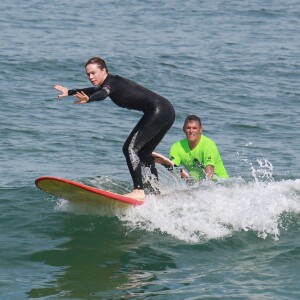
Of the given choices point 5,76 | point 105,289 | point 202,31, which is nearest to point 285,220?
point 105,289

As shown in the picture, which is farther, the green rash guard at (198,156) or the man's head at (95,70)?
the green rash guard at (198,156)

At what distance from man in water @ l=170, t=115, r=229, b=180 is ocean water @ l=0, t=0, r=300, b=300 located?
13.6 inches

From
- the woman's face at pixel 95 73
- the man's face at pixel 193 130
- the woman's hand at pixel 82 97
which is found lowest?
the man's face at pixel 193 130

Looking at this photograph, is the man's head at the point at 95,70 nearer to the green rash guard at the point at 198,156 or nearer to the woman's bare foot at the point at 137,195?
the woman's bare foot at the point at 137,195

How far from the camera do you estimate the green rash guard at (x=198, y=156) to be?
13375 millimetres

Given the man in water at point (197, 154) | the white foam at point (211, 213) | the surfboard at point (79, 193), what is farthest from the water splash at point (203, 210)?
the man in water at point (197, 154)

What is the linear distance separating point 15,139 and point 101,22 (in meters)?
14.9

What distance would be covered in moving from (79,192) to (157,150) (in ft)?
19.5

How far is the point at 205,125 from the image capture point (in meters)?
20.0

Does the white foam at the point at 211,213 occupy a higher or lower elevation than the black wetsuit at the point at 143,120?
lower

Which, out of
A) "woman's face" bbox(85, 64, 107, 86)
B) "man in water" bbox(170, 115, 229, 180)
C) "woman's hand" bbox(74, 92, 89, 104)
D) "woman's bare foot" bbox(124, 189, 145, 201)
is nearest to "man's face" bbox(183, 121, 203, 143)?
"man in water" bbox(170, 115, 229, 180)

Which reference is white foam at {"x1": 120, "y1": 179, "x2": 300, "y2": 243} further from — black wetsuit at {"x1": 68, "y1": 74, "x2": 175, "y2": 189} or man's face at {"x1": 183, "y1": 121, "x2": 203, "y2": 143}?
man's face at {"x1": 183, "y1": 121, "x2": 203, "y2": 143}

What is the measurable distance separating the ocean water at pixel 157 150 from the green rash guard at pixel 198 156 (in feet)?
1.31

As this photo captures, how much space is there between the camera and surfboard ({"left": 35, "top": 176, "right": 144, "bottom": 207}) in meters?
11.4
